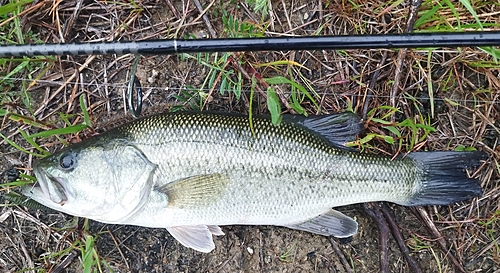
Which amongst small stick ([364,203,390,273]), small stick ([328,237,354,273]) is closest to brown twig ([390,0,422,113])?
small stick ([364,203,390,273])

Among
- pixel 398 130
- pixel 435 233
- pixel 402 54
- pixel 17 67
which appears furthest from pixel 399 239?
pixel 17 67

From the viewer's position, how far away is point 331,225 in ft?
10.2

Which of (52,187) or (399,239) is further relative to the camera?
(399,239)

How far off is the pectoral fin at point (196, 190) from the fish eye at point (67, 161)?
0.54 meters

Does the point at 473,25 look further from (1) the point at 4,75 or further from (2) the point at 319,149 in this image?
(1) the point at 4,75

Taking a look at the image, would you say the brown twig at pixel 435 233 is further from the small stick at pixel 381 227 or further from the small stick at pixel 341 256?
the small stick at pixel 341 256

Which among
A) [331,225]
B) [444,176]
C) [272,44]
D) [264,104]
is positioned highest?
[272,44]

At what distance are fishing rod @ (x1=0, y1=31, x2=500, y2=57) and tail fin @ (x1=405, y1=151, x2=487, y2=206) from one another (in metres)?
1.03

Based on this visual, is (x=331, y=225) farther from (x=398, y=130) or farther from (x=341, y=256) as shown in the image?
(x=398, y=130)

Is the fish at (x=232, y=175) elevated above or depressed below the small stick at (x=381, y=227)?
above

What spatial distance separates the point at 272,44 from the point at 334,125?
95cm

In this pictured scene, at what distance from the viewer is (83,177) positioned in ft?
8.93

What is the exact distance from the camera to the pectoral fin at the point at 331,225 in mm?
3104

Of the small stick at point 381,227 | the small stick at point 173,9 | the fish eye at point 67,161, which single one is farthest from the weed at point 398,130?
the fish eye at point 67,161
